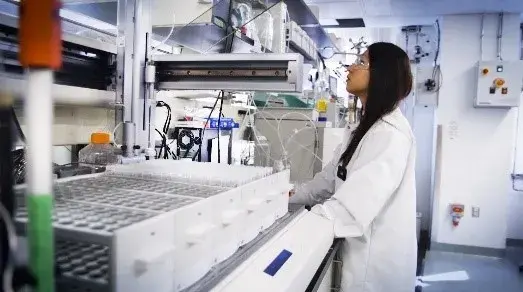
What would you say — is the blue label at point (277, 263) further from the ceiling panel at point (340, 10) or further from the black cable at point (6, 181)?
the ceiling panel at point (340, 10)

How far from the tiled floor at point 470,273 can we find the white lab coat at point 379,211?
1.88 meters

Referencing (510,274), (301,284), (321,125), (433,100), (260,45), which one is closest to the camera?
(301,284)

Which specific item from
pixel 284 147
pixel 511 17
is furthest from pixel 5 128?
pixel 511 17

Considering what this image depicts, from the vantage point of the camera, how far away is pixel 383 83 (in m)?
1.64

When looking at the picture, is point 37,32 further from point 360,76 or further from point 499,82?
point 499,82

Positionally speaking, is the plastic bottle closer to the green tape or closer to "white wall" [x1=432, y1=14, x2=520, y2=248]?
the green tape

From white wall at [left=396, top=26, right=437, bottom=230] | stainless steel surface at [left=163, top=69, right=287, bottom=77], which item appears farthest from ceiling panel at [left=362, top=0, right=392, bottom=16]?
stainless steel surface at [left=163, top=69, right=287, bottom=77]

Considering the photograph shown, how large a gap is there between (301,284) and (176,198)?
0.38 metres

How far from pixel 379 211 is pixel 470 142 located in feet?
10.5

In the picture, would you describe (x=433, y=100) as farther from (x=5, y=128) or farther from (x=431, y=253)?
(x=5, y=128)

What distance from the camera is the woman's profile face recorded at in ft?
5.57

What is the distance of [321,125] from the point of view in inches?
99.3

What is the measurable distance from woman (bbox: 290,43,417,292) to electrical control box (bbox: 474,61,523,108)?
110 inches

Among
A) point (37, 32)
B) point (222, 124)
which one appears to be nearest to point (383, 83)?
point (222, 124)
